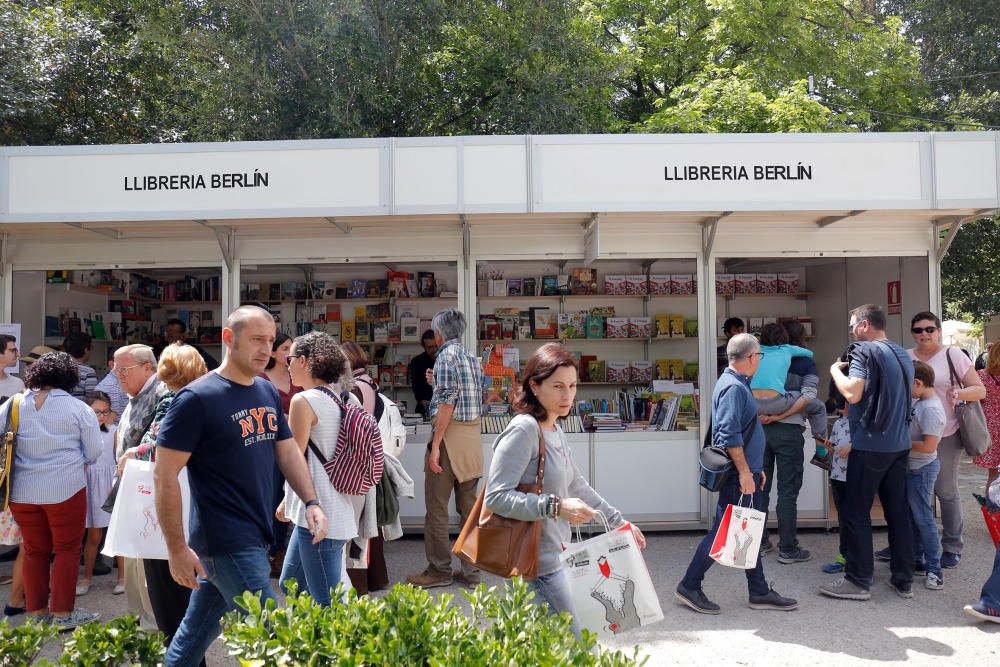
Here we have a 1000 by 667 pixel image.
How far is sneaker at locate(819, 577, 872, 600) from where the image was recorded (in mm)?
4609

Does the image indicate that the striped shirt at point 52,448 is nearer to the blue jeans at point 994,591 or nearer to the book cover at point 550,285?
the book cover at point 550,285

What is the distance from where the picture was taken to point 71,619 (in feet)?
13.9

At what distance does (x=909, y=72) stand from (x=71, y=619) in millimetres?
15370

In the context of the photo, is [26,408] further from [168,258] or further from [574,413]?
[574,413]

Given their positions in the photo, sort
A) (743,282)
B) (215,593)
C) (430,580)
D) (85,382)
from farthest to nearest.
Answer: (743,282) < (85,382) < (430,580) < (215,593)

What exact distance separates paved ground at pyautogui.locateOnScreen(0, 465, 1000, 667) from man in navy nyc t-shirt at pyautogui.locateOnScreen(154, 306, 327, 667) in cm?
131

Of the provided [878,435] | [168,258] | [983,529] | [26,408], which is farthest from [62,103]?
[983,529]

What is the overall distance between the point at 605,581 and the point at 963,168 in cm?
450

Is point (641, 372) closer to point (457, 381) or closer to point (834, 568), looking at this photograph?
point (834, 568)

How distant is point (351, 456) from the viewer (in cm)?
344

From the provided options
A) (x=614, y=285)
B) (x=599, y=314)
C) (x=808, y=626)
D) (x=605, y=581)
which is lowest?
(x=808, y=626)

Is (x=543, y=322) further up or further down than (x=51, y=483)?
further up

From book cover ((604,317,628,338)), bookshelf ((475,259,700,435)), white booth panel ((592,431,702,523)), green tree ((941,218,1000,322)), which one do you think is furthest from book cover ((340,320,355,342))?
green tree ((941,218,1000,322))

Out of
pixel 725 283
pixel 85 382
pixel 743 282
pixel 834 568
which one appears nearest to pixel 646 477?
pixel 834 568
